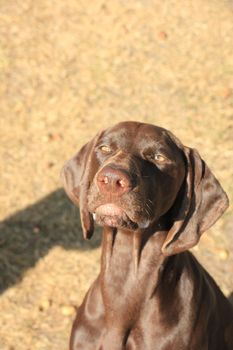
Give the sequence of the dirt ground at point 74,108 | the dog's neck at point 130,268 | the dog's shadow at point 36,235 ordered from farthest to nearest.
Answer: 1. the dog's shadow at point 36,235
2. the dirt ground at point 74,108
3. the dog's neck at point 130,268

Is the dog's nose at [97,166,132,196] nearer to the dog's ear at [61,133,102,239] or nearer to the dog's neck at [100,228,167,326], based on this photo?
the dog's ear at [61,133,102,239]

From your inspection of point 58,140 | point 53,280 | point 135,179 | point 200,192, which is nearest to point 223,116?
point 58,140

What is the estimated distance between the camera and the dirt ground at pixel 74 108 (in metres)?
6.30

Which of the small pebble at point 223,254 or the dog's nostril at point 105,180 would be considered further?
the small pebble at point 223,254

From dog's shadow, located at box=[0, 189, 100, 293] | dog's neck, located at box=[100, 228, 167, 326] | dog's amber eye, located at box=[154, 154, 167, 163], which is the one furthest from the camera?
dog's shadow, located at box=[0, 189, 100, 293]

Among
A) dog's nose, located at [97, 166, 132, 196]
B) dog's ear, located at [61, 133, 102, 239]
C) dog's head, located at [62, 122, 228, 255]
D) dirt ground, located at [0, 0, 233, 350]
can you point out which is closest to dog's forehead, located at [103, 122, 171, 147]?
dog's head, located at [62, 122, 228, 255]

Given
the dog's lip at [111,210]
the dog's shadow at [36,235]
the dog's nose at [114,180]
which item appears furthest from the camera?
the dog's shadow at [36,235]

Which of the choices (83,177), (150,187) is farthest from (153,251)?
(83,177)

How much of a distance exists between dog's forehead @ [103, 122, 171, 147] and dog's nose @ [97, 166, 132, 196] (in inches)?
18.4

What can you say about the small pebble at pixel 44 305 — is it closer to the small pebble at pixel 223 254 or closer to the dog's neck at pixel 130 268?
the small pebble at pixel 223 254

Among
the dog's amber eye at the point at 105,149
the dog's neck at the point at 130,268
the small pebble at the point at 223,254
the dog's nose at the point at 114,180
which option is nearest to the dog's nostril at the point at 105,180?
the dog's nose at the point at 114,180

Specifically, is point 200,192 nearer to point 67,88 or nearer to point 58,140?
point 58,140

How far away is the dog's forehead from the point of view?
12.7 feet

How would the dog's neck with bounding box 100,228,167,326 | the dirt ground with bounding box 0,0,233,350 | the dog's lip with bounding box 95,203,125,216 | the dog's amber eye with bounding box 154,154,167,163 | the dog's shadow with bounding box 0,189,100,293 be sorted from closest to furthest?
the dog's lip with bounding box 95,203,125,216
the dog's amber eye with bounding box 154,154,167,163
the dog's neck with bounding box 100,228,167,326
the dirt ground with bounding box 0,0,233,350
the dog's shadow with bounding box 0,189,100,293
